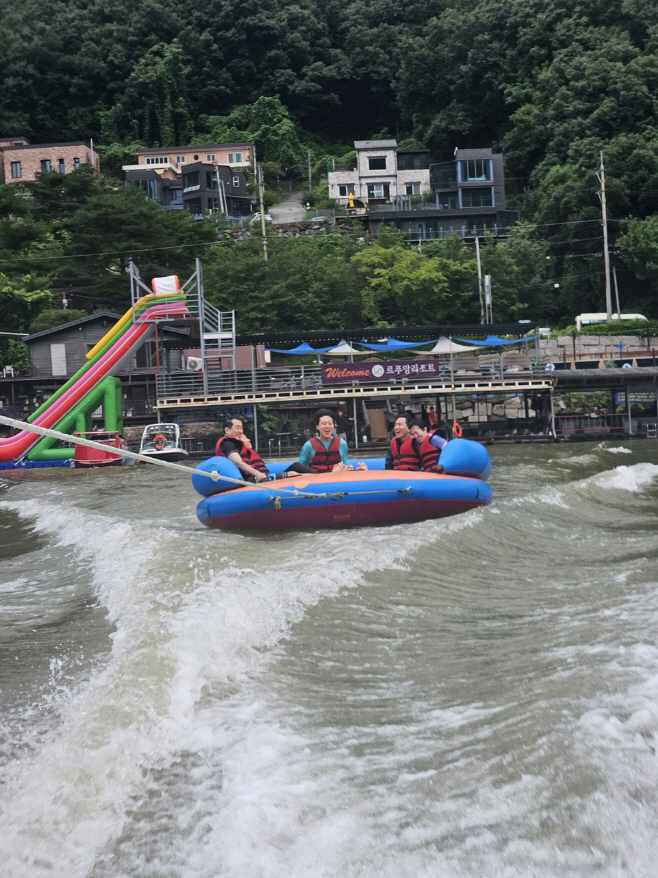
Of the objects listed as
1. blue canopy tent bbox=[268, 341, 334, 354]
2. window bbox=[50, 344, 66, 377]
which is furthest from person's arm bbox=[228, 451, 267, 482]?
window bbox=[50, 344, 66, 377]

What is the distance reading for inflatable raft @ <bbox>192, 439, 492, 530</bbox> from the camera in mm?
9438

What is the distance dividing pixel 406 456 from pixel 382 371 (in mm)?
18177

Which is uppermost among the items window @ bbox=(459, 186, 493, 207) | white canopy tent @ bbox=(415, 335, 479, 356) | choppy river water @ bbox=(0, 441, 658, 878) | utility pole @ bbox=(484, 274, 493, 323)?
window @ bbox=(459, 186, 493, 207)

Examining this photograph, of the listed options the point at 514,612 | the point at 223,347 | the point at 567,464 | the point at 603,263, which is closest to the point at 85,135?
the point at 603,263

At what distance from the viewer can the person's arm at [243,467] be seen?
33.0ft

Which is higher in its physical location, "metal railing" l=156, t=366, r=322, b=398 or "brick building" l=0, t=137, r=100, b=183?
"brick building" l=0, t=137, r=100, b=183

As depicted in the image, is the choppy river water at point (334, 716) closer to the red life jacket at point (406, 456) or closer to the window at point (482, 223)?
the red life jacket at point (406, 456)

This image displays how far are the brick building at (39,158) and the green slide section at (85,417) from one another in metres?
45.2

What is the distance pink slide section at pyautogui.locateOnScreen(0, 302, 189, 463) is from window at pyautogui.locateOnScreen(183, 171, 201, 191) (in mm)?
36145

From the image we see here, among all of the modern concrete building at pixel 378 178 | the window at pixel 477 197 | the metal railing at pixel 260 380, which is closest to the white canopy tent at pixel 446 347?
the metal railing at pixel 260 380

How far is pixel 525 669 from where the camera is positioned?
4336mm

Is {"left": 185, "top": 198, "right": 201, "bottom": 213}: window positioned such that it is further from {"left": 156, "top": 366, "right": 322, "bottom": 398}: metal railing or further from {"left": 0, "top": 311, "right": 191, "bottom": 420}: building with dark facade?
{"left": 156, "top": 366, "right": 322, "bottom": 398}: metal railing

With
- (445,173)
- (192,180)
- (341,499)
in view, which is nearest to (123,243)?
(192,180)

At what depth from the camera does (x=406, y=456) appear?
10539 mm
